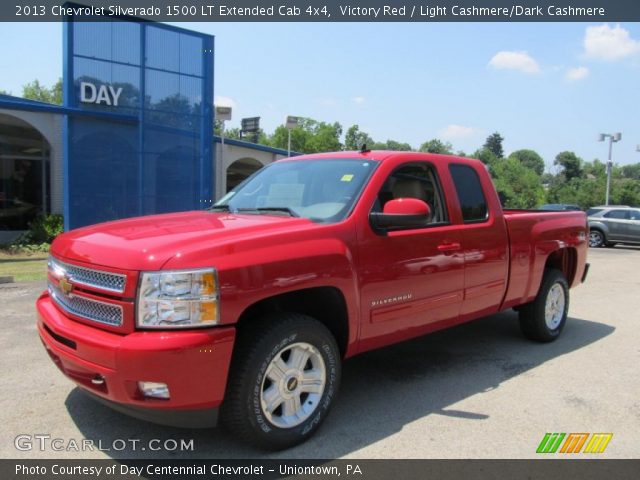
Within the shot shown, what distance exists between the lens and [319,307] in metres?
3.69

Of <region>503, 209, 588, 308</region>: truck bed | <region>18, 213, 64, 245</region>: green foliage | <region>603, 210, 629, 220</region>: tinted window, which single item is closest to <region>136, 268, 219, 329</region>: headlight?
<region>503, 209, 588, 308</region>: truck bed

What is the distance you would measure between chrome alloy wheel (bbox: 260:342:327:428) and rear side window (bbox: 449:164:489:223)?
2079 millimetres

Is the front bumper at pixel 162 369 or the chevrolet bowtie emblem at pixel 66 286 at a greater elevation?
the chevrolet bowtie emblem at pixel 66 286

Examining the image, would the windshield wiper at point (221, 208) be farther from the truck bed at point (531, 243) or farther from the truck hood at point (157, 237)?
the truck bed at point (531, 243)

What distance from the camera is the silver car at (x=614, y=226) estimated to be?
19797mm

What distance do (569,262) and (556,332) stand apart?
0.91 metres

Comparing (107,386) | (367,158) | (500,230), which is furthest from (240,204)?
(500,230)

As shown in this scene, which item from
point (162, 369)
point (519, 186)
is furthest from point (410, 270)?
point (519, 186)

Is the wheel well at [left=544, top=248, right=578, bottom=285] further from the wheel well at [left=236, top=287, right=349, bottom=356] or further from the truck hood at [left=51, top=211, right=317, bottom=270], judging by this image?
the truck hood at [left=51, top=211, right=317, bottom=270]

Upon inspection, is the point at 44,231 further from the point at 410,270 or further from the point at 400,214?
the point at 400,214

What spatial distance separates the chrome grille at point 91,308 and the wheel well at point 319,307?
77 cm

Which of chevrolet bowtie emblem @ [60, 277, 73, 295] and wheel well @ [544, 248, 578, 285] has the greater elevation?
chevrolet bowtie emblem @ [60, 277, 73, 295]

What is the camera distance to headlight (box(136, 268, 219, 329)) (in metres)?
2.87

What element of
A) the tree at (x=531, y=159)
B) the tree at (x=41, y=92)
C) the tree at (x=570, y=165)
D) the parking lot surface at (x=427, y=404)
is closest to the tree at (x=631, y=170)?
the tree at (x=531, y=159)
